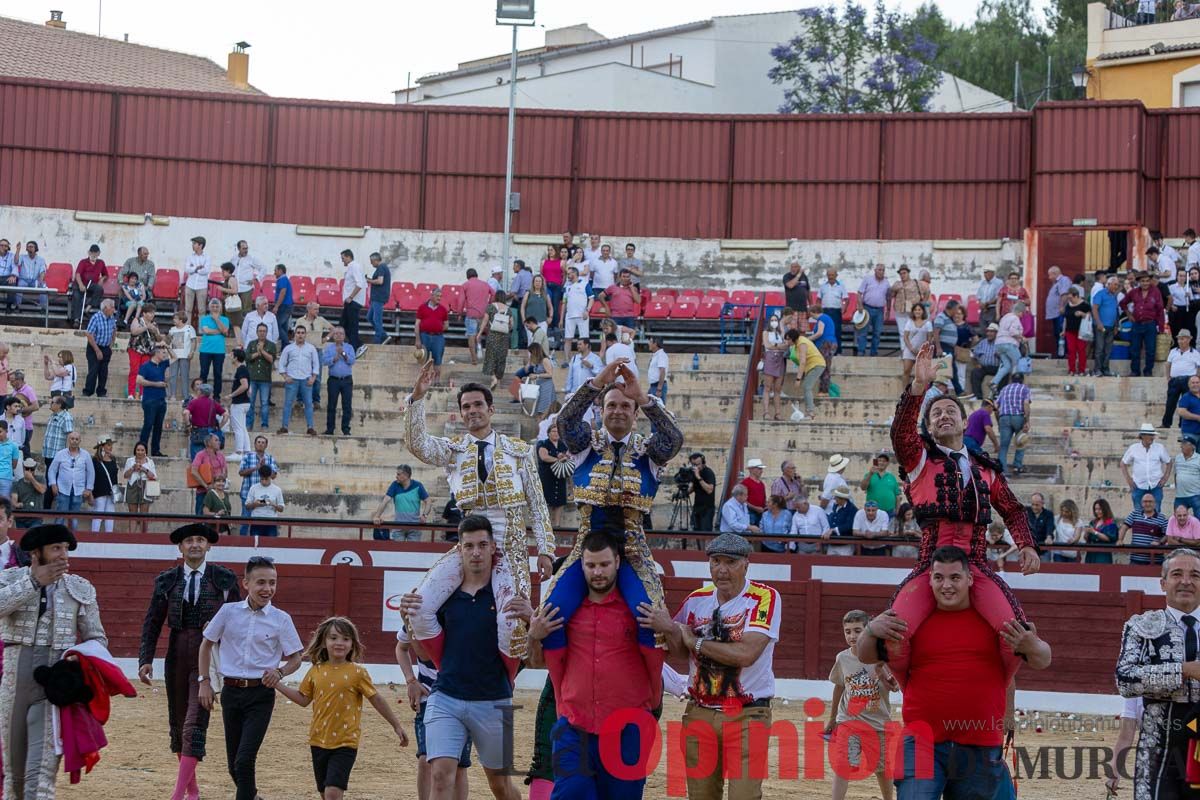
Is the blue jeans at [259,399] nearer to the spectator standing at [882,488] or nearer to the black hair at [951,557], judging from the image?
the spectator standing at [882,488]

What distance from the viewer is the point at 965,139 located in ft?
97.7

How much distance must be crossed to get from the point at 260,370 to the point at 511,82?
8.29 metres

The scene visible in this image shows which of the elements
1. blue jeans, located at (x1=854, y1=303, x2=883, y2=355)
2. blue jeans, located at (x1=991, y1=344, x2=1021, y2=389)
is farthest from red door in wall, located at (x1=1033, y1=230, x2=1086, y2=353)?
blue jeans, located at (x1=991, y1=344, x2=1021, y2=389)

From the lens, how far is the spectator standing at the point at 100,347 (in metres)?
21.7

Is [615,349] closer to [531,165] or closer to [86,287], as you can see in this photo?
[86,287]

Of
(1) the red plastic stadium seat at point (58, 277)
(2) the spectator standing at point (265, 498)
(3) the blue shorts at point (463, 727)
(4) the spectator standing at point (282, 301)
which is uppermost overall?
(1) the red plastic stadium seat at point (58, 277)

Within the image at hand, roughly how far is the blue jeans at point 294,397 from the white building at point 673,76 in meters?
20.6

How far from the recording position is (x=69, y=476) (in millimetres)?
18422

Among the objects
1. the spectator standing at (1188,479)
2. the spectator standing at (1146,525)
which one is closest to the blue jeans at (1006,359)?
the spectator standing at (1188,479)

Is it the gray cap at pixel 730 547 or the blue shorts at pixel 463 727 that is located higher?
the gray cap at pixel 730 547

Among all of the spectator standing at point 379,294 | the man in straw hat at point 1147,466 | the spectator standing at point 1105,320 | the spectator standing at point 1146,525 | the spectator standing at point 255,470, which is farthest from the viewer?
the spectator standing at point 379,294

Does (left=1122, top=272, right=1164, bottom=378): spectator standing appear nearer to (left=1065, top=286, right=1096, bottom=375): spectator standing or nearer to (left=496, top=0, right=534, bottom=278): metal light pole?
(left=1065, top=286, right=1096, bottom=375): spectator standing

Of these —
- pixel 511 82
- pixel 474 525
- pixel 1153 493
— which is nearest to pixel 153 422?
pixel 511 82

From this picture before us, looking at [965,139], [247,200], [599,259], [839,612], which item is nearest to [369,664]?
[839,612]
